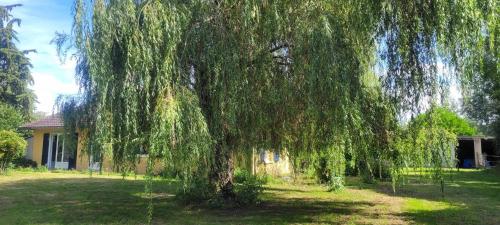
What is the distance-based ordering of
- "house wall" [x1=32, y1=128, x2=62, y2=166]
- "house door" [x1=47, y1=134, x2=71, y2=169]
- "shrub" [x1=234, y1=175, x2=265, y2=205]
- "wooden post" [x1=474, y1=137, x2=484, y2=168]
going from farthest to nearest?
1. "wooden post" [x1=474, y1=137, x2=484, y2=168]
2. "house wall" [x1=32, y1=128, x2=62, y2=166]
3. "house door" [x1=47, y1=134, x2=71, y2=169]
4. "shrub" [x1=234, y1=175, x2=265, y2=205]

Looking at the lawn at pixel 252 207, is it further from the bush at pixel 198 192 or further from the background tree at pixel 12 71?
the background tree at pixel 12 71

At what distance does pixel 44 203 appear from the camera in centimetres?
1289

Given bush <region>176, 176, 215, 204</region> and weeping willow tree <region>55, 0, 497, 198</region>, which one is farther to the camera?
bush <region>176, 176, 215, 204</region>

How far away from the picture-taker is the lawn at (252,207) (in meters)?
10.9

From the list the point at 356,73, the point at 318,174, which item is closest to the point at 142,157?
the point at 356,73

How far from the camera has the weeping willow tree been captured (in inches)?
344

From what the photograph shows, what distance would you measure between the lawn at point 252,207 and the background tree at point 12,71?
67.7ft

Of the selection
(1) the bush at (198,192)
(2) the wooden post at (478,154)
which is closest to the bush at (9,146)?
(1) the bush at (198,192)

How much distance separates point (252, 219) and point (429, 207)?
5.62m

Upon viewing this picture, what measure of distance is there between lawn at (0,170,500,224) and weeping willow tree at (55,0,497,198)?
5.70 ft

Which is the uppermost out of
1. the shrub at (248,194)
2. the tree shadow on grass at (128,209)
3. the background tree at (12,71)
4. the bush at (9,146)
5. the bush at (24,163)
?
the background tree at (12,71)

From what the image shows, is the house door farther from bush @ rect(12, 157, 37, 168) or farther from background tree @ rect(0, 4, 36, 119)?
background tree @ rect(0, 4, 36, 119)

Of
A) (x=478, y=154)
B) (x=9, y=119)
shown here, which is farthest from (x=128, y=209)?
(x=478, y=154)

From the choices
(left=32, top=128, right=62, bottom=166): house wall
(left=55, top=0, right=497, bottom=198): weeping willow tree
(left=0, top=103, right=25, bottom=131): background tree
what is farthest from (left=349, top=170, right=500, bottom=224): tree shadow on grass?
(left=0, top=103, right=25, bottom=131): background tree
